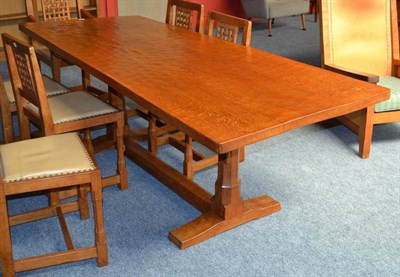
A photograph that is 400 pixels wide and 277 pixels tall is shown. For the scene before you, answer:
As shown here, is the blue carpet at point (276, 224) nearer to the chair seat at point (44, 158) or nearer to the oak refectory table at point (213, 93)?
the oak refectory table at point (213, 93)

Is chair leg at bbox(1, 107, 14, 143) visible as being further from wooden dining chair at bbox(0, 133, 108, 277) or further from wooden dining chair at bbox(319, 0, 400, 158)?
wooden dining chair at bbox(319, 0, 400, 158)

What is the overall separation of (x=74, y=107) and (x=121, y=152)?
0.33 meters

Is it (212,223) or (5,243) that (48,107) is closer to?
(5,243)

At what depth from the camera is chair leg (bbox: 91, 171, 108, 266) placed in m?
2.15

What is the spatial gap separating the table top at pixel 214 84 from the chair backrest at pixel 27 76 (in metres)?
0.30

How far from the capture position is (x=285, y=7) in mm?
6629

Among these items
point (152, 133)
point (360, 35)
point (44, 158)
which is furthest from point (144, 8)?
point (44, 158)

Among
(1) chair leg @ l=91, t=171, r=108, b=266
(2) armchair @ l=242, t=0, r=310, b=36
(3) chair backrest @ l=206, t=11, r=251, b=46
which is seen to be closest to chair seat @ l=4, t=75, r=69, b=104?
(3) chair backrest @ l=206, t=11, r=251, b=46

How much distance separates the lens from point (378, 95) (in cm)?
224

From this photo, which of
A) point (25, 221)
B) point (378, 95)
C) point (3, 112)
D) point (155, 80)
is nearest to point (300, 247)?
point (378, 95)

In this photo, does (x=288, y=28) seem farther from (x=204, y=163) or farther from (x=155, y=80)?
(x=155, y=80)

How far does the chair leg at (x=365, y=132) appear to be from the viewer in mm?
3238

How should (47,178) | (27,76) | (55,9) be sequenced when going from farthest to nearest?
1. (55,9)
2. (27,76)
3. (47,178)

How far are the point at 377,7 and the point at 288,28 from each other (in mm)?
3356
